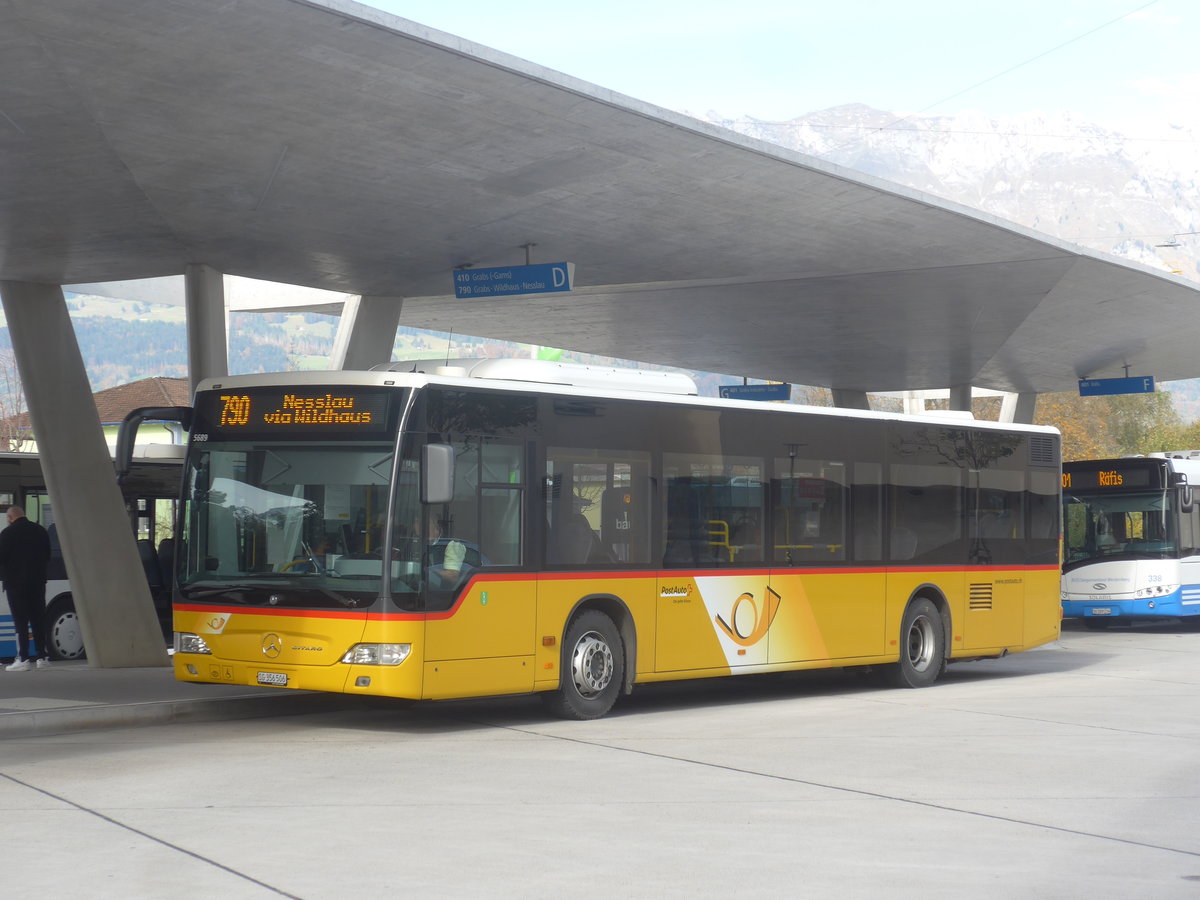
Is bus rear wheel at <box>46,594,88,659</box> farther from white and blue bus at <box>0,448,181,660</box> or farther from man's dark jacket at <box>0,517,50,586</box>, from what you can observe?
man's dark jacket at <box>0,517,50,586</box>

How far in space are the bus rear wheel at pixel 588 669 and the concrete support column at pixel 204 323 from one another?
7.17 metres

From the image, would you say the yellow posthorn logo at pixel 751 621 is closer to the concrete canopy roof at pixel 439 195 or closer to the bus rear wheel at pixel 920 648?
the bus rear wheel at pixel 920 648

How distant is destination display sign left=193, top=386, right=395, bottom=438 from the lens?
39.5 ft

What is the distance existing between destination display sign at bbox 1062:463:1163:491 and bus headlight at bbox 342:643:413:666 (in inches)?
714

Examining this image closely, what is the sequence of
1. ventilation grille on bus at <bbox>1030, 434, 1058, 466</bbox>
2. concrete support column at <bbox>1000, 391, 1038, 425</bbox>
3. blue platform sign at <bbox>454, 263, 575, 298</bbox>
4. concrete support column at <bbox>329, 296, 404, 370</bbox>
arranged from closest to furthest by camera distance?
blue platform sign at <bbox>454, 263, 575, 298</bbox> → ventilation grille on bus at <bbox>1030, 434, 1058, 466</bbox> → concrete support column at <bbox>329, 296, 404, 370</bbox> → concrete support column at <bbox>1000, 391, 1038, 425</bbox>

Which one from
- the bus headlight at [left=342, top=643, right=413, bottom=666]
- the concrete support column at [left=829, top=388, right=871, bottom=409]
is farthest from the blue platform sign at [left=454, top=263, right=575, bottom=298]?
the concrete support column at [left=829, top=388, right=871, bottom=409]

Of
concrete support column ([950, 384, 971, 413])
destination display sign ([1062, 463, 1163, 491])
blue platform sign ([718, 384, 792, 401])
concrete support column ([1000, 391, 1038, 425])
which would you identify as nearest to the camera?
destination display sign ([1062, 463, 1163, 491])

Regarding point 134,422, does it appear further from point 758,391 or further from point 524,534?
point 758,391

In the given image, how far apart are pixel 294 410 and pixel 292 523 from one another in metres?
0.92

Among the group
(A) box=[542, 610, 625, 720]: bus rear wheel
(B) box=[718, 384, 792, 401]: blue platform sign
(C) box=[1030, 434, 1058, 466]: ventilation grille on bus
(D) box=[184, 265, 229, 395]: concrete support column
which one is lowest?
(A) box=[542, 610, 625, 720]: bus rear wheel

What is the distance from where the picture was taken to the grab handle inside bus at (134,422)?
12441mm

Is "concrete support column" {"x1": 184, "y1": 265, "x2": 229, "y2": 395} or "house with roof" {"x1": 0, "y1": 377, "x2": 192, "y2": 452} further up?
"house with roof" {"x1": 0, "y1": 377, "x2": 192, "y2": 452}

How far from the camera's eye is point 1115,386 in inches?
1339

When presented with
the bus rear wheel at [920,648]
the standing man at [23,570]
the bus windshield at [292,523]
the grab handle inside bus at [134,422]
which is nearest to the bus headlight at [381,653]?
the bus windshield at [292,523]
